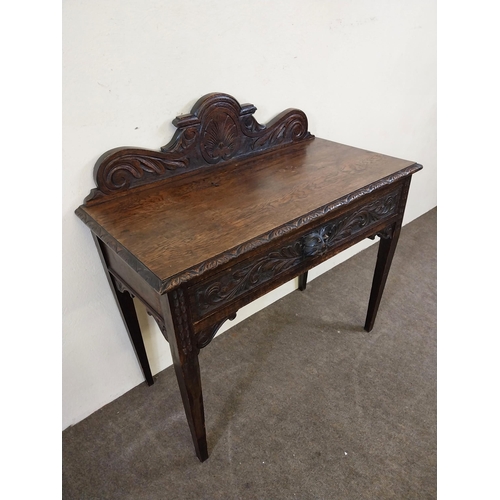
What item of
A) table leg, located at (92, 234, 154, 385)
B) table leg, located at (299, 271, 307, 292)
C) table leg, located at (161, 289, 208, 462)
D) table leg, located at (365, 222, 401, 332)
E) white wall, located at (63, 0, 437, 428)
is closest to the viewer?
table leg, located at (161, 289, 208, 462)

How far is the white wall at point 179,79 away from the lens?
904mm

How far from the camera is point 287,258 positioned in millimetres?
974

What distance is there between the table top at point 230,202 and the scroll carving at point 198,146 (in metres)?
0.03

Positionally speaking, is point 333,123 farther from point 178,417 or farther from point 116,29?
point 178,417

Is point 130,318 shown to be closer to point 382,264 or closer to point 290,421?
point 290,421

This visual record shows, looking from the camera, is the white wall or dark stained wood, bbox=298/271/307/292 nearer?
the white wall

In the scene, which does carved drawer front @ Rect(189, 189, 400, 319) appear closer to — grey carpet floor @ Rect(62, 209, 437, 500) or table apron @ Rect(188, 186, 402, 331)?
table apron @ Rect(188, 186, 402, 331)

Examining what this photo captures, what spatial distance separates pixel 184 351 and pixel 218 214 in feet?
1.10

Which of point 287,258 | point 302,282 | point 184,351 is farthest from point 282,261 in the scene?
point 302,282

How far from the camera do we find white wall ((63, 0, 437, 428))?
0.90 meters

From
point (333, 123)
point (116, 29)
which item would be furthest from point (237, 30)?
point (333, 123)

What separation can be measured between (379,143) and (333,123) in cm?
42

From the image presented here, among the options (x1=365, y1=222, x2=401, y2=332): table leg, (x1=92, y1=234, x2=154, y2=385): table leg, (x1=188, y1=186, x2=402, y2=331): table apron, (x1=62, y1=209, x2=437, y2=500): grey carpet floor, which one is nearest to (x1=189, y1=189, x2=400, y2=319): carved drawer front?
(x1=188, y1=186, x2=402, y2=331): table apron

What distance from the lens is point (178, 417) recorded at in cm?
133
